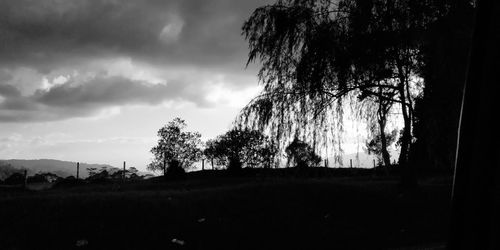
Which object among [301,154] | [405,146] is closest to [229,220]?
[301,154]

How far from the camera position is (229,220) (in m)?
11.9

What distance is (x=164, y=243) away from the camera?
405 inches

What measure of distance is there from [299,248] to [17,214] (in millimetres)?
6976

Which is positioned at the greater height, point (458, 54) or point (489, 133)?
point (458, 54)

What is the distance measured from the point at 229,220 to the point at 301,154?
356 centimetres

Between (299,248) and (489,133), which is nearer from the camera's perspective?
(489,133)

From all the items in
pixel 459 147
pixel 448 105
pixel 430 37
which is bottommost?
pixel 459 147

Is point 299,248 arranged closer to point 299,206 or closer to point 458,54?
point 299,206

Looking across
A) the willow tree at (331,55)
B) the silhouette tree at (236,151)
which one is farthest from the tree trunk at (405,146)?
the silhouette tree at (236,151)

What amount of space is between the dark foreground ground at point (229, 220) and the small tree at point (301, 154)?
3.66 ft

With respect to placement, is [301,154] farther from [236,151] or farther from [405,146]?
[236,151]

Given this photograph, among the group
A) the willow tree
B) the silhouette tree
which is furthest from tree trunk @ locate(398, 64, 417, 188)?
the silhouette tree

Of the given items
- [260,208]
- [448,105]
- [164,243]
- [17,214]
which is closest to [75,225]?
[17,214]

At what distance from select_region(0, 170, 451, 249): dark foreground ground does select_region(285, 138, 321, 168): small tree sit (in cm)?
112
